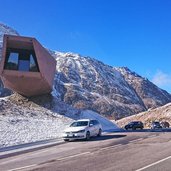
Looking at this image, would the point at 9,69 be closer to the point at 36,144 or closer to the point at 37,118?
the point at 37,118

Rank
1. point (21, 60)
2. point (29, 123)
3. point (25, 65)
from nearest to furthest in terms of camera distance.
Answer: point (29, 123) → point (25, 65) → point (21, 60)

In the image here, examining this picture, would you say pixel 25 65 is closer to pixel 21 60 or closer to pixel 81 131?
pixel 21 60

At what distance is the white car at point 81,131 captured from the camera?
26058mm

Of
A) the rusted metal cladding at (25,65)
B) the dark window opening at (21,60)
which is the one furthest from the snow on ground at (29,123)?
the dark window opening at (21,60)

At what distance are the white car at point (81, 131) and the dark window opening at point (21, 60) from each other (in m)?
14.9

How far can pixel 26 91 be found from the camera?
44312 mm

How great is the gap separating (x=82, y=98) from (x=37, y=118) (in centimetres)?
15203

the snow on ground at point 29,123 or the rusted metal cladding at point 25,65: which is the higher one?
the rusted metal cladding at point 25,65

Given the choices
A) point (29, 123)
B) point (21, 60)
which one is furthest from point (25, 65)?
point (29, 123)

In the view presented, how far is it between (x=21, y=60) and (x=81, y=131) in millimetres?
18463

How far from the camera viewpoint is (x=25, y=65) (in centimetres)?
4191

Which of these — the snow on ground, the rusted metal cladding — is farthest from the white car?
the rusted metal cladding

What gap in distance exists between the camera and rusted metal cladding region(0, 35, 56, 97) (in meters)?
40.2

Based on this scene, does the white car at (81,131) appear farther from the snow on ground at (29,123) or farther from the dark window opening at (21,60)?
the dark window opening at (21,60)
